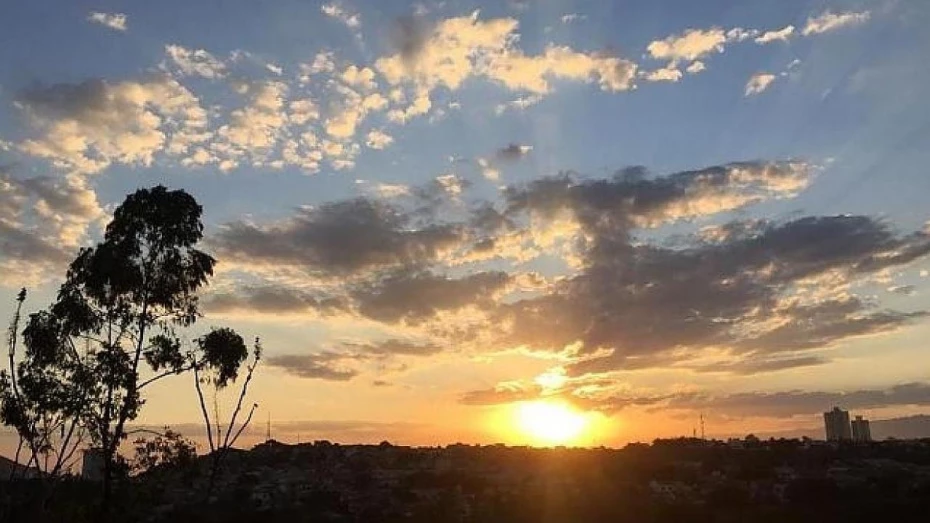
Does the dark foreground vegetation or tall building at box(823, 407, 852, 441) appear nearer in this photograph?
the dark foreground vegetation

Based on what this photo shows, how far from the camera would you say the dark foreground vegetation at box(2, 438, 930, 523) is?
7831cm

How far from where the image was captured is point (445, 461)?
372ft

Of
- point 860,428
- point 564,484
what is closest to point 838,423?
point 860,428

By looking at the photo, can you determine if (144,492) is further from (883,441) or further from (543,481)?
(883,441)

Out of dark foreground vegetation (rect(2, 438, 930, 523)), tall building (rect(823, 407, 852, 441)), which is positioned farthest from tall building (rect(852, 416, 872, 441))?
dark foreground vegetation (rect(2, 438, 930, 523))

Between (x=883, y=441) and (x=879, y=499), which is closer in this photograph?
(x=879, y=499)

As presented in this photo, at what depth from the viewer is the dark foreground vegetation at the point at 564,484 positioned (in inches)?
3083

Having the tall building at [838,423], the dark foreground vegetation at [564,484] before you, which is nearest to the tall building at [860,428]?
the tall building at [838,423]

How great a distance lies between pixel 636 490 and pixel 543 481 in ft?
37.5

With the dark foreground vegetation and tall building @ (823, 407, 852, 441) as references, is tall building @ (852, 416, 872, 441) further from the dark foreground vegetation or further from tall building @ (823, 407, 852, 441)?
the dark foreground vegetation

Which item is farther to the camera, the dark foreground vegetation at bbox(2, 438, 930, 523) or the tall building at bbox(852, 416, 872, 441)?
the tall building at bbox(852, 416, 872, 441)

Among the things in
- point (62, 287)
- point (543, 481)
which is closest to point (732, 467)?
point (543, 481)

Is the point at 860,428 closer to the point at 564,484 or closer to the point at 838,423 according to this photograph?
the point at 838,423

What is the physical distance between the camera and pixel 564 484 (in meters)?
95.4
